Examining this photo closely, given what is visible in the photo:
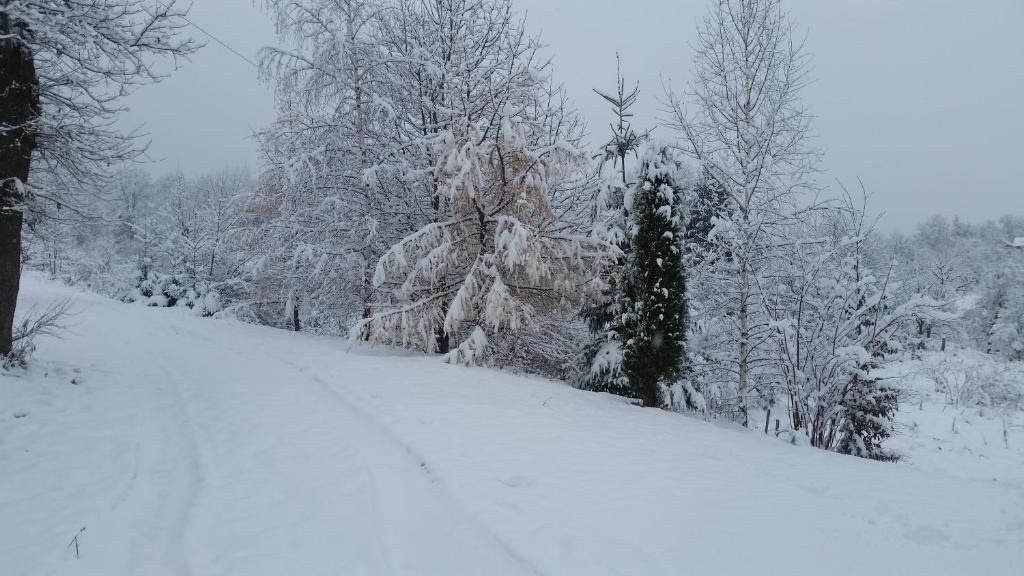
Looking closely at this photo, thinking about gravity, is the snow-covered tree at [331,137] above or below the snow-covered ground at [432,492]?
above

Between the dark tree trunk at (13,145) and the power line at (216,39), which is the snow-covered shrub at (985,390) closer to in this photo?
the power line at (216,39)

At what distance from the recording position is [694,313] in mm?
9664

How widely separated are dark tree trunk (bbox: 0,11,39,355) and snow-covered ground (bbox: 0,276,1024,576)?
3.42 feet

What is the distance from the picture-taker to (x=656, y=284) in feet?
23.0

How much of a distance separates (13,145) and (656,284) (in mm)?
8121

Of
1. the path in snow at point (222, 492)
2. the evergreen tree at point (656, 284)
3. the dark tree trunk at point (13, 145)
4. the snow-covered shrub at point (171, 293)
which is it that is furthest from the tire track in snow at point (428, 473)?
the snow-covered shrub at point (171, 293)

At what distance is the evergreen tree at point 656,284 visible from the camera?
23.0ft

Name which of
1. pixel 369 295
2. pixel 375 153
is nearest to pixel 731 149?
pixel 375 153

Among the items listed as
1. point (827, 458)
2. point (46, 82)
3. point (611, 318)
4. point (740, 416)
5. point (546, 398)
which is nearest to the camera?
point (827, 458)

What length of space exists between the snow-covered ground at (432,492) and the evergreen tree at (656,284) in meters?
0.99

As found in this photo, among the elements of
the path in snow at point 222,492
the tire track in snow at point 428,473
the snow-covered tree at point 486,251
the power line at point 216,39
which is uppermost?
the power line at point 216,39

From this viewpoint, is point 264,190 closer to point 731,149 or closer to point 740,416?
point 731,149

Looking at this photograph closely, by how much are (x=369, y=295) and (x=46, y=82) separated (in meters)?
6.62

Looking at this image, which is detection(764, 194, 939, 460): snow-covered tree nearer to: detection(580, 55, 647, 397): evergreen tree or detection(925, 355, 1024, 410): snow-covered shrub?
detection(580, 55, 647, 397): evergreen tree
